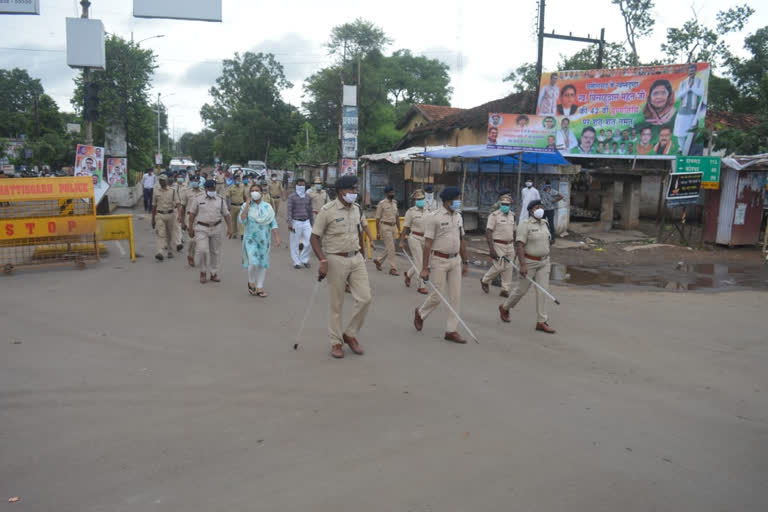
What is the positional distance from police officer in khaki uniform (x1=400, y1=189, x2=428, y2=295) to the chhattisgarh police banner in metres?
10.1

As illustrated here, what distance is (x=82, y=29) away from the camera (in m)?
14.8

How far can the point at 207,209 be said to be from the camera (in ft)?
32.5

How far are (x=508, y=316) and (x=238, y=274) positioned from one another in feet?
17.3

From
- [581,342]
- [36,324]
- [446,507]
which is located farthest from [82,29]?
[446,507]

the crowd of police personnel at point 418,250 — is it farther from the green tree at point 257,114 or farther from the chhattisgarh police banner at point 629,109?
the green tree at point 257,114

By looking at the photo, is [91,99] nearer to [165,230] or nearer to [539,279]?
[165,230]

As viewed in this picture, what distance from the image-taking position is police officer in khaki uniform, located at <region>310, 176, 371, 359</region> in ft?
20.2

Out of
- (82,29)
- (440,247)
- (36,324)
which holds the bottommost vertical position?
(36,324)

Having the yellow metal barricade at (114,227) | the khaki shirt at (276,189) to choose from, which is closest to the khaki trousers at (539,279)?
the yellow metal barricade at (114,227)

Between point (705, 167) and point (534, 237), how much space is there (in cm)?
1131

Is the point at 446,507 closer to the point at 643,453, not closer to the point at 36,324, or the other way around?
the point at 643,453

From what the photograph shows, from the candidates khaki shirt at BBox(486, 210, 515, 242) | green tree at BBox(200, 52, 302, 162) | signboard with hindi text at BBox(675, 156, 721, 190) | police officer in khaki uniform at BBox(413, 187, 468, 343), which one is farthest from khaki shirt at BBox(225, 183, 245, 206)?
green tree at BBox(200, 52, 302, 162)

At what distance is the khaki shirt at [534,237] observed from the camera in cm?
746

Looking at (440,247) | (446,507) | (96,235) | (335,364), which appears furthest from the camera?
(96,235)
